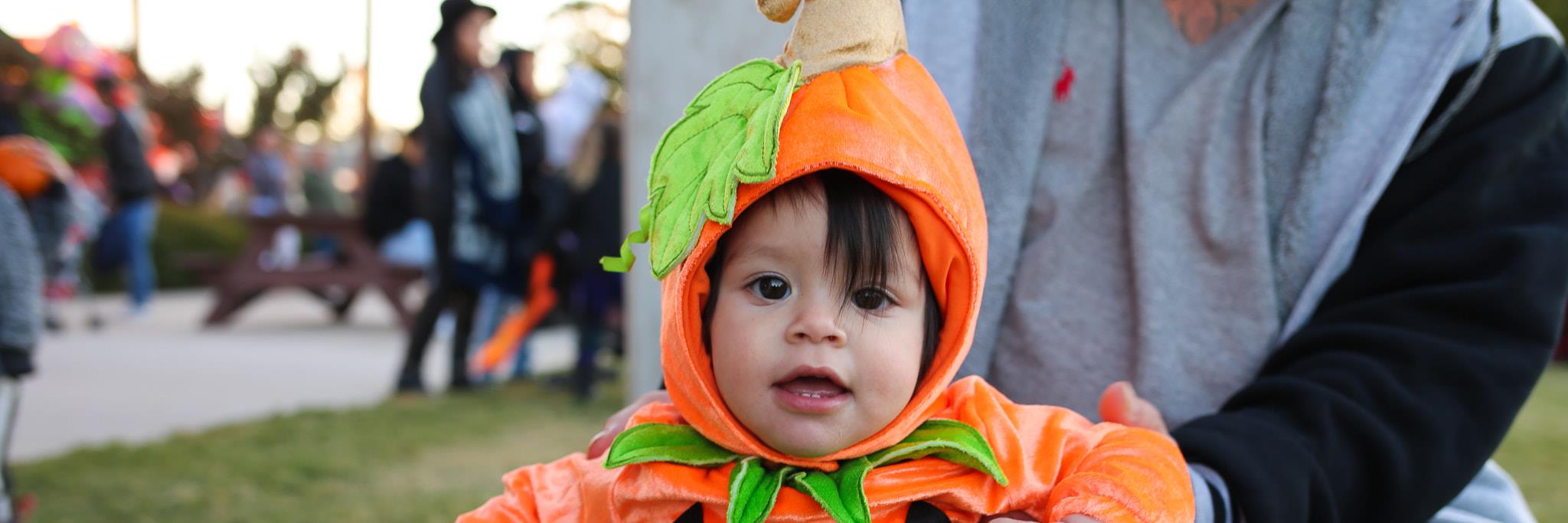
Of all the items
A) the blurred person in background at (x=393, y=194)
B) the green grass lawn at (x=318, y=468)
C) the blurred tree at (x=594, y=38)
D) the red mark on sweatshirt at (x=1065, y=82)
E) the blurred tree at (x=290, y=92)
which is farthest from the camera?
the blurred tree at (x=290, y=92)

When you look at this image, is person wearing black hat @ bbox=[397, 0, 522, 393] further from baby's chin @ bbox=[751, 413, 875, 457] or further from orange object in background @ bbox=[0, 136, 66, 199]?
baby's chin @ bbox=[751, 413, 875, 457]

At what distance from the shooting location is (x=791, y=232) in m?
1.08

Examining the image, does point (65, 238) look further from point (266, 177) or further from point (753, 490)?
point (266, 177)

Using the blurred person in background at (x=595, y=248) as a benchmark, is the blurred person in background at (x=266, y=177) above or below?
below

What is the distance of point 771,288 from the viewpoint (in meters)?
1.10

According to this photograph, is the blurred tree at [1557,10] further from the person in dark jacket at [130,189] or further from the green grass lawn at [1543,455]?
the person in dark jacket at [130,189]

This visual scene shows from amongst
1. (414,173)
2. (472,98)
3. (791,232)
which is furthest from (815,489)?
(414,173)

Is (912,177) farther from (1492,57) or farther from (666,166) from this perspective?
(1492,57)

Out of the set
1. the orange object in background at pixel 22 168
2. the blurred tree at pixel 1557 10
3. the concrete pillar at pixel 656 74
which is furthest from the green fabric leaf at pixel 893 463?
the blurred tree at pixel 1557 10

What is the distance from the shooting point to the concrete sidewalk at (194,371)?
434 cm

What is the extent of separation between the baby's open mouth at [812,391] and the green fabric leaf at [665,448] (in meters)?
0.13

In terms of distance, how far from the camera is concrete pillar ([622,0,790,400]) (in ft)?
7.07

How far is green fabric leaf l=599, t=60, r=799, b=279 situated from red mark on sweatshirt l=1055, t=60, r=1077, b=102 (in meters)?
0.44

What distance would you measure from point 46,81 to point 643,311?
7200mm
